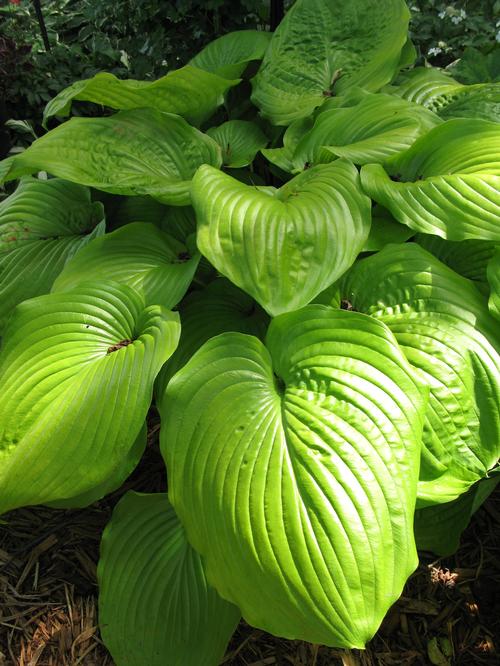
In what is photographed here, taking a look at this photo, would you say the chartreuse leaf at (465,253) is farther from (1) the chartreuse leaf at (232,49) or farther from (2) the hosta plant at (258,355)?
(1) the chartreuse leaf at (232,49)

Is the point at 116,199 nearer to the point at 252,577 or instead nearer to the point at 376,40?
the point at 376,40

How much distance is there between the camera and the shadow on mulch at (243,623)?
4.13 ft

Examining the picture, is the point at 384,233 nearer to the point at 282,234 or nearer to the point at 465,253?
the point at 465,253

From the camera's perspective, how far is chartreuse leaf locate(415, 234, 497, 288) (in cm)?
134

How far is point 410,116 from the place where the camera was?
1.45m

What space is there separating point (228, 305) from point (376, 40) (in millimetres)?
1024

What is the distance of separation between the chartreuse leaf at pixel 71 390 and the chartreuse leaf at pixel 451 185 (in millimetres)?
547

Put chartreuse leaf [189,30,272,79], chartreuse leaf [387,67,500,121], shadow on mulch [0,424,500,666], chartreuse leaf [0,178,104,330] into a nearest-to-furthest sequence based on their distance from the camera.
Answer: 1. shadow on mulch [0,424,500,666]
2. chartreuse leaf [0,178,104,330]
3. chartreuse leaf [387,67,500,121]
4. chartreuse leaf [189,30,272,79]

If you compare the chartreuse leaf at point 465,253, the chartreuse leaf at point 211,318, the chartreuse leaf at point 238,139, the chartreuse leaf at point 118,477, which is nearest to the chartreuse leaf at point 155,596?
the chartreuse leaf at point 118,477

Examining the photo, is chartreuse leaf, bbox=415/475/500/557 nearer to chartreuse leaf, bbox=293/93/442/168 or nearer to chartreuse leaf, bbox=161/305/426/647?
chartreuse leaf, bbox=161/305/426/647

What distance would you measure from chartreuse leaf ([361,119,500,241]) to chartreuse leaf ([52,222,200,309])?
466 millimetres

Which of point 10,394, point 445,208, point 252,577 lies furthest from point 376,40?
point 252,577

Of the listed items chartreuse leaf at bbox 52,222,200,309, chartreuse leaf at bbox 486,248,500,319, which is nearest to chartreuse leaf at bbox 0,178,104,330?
chartreuse leaf at bbox 52,222,200,309

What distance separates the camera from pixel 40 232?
1.59 meters
